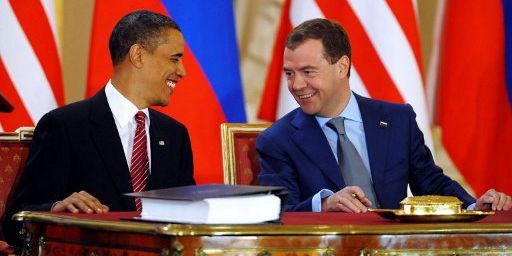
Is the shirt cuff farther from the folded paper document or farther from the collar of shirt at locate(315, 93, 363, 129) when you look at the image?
the folded paper document

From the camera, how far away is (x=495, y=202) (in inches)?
114

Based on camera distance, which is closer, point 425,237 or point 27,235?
point 425,237

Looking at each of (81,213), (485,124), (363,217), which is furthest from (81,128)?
(485,124)

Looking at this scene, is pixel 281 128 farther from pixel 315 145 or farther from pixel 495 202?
pixel 495 202

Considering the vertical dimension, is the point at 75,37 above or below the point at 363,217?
above

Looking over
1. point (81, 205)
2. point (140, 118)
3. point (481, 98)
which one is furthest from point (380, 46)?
point (81, 205)

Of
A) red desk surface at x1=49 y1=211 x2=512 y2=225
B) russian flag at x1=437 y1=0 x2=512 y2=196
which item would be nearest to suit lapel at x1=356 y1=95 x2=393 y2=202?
red desk surface at x1=49 y1=211 x2=512 y2=225

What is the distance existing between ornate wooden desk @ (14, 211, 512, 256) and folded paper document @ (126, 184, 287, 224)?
0.04 metres

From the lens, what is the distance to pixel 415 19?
14.5 ft

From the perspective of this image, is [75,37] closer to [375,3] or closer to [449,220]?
[375,3]

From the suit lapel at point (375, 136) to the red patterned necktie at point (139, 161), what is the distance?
0.78 metres

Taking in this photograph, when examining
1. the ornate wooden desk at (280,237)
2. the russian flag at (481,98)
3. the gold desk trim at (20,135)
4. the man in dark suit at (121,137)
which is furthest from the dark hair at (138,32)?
the russian flag at (481,98)

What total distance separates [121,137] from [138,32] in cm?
42

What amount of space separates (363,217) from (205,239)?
576mm
